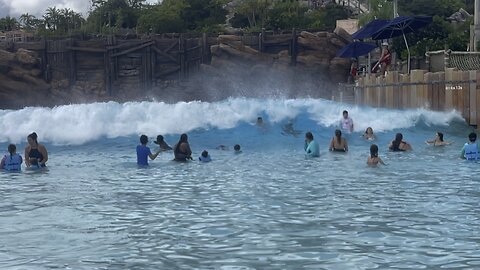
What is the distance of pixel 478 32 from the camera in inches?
1256

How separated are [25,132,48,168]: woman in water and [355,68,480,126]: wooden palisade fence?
47.5 feet

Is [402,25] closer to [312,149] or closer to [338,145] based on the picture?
[338,145]

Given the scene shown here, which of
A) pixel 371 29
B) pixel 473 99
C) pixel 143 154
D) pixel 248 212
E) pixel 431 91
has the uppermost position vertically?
pixel 371 29

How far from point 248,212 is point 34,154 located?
8855 mm

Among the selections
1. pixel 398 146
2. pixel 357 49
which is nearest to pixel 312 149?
pixel 398 146

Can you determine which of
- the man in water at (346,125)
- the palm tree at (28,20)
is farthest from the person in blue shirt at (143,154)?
the palm tree at (28,20)

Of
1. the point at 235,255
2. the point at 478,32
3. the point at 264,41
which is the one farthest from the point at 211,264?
the point at 264,41

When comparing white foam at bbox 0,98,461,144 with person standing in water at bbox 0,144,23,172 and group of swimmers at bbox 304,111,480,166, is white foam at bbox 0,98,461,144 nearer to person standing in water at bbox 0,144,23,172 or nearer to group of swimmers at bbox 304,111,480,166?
group of swimmers at bbox 304,111,480,166

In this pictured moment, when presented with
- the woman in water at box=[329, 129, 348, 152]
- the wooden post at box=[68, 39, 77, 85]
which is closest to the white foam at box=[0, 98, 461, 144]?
the woman in water at box=[329, 129, 348, 152]

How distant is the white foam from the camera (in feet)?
98.2

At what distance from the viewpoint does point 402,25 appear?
33.5m

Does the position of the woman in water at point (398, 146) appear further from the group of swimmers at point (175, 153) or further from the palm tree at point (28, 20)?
the palm tree at point (28, 20)

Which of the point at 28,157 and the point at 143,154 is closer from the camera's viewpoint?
the point at 28,157

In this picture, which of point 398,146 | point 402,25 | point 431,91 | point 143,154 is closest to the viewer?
point 143,154
